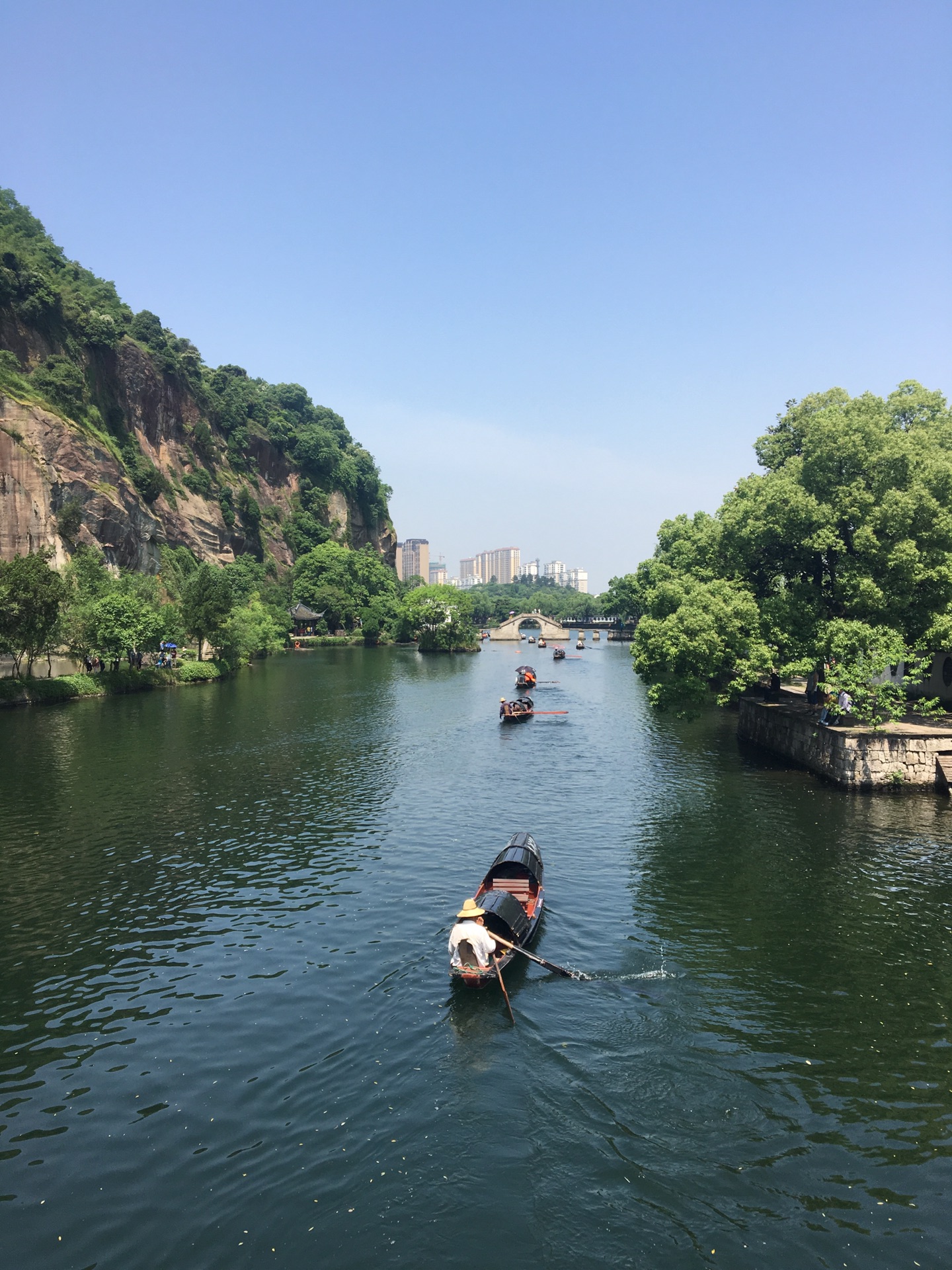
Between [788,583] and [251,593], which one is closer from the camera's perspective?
[788,583]

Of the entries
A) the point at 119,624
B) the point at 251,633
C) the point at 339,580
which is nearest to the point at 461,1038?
the point at 119,624

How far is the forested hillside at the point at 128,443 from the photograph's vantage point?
85812 mm

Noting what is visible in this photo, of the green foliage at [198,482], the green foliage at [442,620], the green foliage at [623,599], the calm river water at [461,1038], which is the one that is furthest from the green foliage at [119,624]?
the green foliage at [623,599]

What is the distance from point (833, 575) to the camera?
4278cm

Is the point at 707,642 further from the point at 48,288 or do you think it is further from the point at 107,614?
the point at 48,288

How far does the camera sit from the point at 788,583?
44812 millimetres

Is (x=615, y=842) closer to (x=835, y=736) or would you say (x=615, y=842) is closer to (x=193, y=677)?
(x=835, y=736)

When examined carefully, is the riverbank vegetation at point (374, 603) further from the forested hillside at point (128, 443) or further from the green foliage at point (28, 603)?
the green foliage at point (28, 603)

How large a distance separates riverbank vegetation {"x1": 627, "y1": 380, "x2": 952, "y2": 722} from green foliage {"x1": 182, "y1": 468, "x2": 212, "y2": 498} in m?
111

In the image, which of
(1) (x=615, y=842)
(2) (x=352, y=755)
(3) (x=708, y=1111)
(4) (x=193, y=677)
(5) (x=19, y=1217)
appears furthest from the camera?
(4) (x=193, y=677)

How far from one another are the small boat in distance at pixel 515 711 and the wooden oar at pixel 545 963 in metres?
42.2

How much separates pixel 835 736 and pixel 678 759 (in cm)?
1093

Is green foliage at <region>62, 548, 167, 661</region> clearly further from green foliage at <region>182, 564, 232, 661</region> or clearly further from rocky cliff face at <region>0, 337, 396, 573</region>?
rocky cliff face at <region>0, 337, 396, 573</region>

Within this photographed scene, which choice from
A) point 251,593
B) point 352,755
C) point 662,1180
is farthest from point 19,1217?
point 251,593
